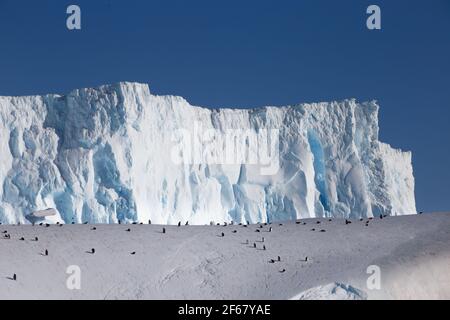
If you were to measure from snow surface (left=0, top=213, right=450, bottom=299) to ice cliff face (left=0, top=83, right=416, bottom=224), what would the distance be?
22.8 metres

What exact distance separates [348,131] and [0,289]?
40488mm

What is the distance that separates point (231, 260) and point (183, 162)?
3120 centimetres

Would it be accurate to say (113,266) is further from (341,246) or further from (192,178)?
(192,178)

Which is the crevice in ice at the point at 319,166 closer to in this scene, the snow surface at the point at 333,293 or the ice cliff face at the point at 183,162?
the ice cliff face at the point at 183,162

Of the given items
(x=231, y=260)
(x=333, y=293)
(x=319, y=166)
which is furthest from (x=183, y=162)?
(x=333, y=293)

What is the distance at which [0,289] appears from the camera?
72.0ft

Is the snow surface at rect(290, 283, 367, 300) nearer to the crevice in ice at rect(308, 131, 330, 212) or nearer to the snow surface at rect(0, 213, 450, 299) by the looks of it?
the snow surface at rect(0, 213, 450, 299)

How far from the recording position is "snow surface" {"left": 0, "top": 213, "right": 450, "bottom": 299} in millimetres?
22109

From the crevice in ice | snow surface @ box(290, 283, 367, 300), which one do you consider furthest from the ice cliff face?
snow surface @ box(290, 283, 367, 300)

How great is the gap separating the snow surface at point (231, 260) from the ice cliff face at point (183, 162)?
22.8 meters

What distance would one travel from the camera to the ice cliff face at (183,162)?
50500mm

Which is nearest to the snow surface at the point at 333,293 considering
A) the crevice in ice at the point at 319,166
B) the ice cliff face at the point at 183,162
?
the ice cliff face at the point at 183,162
